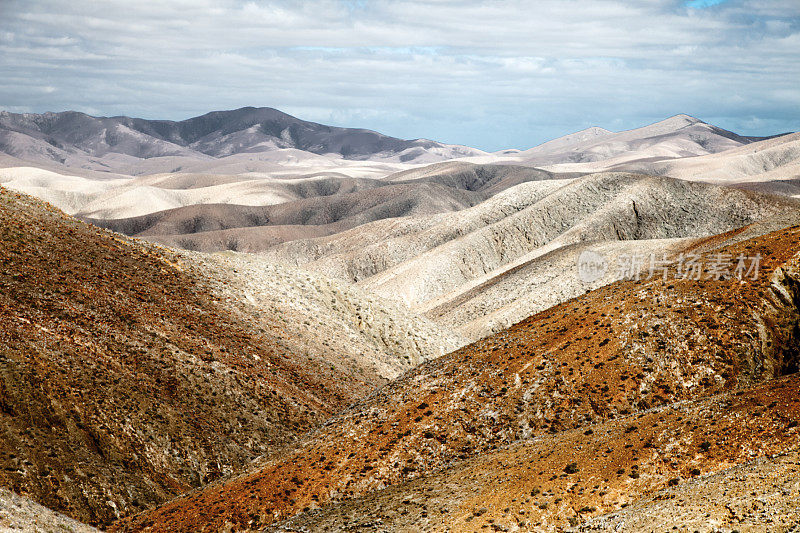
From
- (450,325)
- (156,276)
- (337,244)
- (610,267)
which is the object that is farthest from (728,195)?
(156,276)

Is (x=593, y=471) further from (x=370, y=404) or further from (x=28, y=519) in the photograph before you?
(x=28, y=519)

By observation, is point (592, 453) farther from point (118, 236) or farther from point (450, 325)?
point (450, 325)

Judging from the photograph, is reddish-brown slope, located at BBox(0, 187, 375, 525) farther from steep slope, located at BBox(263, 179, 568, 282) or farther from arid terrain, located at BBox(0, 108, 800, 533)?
steep slope, located at BBox(263, 179, 568, 282)

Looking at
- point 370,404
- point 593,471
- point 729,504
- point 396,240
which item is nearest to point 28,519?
point 370,404

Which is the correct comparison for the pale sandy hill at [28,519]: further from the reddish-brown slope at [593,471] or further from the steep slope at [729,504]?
the steep slope at [729,504]

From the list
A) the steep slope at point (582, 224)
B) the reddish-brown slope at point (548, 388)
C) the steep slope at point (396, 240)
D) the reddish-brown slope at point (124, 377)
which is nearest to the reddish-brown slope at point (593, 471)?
the reddish-brown slope at point (548, 388)

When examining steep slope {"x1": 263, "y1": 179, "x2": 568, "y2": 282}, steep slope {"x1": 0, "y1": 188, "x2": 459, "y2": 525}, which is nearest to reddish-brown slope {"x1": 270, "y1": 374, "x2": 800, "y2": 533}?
steep slope {"x1": 0, "y1": 188, "x2": 459, "y2": 525}
